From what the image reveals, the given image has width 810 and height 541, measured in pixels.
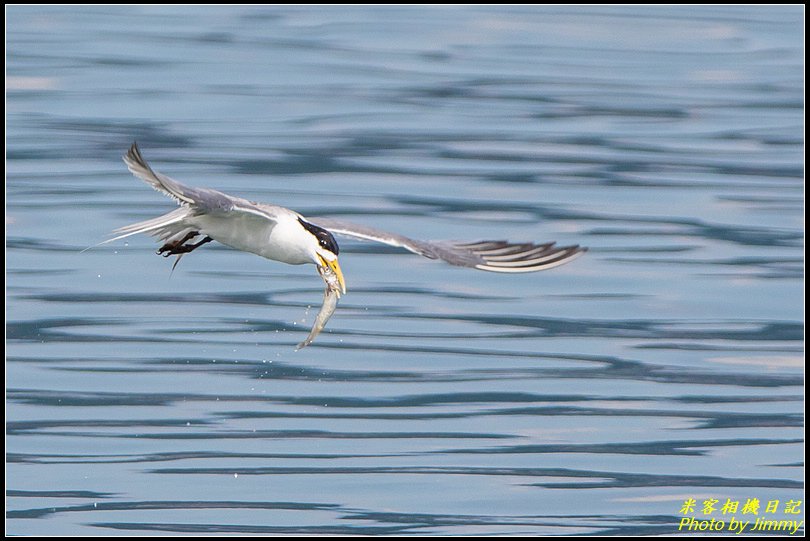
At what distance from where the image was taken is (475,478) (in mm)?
13078

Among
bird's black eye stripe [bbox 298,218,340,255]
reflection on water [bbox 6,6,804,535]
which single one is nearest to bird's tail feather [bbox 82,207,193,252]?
bird's black eye stripe [bbox 298,218,340,255]

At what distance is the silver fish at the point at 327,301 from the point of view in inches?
447

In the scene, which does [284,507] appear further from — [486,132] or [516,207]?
[486,132]

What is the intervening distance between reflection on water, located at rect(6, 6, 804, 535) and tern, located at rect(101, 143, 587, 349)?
1.64 m

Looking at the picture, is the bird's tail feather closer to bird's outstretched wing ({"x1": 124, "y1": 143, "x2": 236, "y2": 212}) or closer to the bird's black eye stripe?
bird's outstretched wing ({"x1": 124, "y1": 143, "x2": 236, "y2": 212})

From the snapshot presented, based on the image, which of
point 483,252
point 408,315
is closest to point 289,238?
point 483,252

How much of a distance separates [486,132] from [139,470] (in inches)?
621

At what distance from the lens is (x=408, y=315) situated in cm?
1739

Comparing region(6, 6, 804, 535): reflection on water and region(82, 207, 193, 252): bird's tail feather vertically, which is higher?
region(82, 207, 193, 252): bird's tail feather

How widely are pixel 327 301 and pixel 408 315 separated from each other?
5970 millimetres

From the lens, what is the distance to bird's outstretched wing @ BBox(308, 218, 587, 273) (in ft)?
38.9

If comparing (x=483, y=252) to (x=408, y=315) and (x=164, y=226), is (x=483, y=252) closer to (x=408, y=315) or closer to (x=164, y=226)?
(x=164, y=226)

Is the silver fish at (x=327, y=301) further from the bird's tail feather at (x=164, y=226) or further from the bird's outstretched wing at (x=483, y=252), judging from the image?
the bird's tail feather at (x=164, y=226)

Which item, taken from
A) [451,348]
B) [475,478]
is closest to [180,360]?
[451,348]
